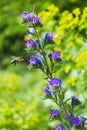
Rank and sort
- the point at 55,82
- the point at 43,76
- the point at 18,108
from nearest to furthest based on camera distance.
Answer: the point at 55,82, the point at 18,108, the point at 43,76

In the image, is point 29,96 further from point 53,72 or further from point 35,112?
point 53,72

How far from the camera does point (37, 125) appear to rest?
4.28 meters

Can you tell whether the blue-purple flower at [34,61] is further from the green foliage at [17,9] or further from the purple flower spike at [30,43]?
the green foliage at [17,9]

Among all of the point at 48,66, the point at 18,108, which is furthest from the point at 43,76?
the point at 48,66

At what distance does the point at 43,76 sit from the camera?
459 centimetres

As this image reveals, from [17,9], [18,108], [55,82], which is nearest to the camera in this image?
[55,82]

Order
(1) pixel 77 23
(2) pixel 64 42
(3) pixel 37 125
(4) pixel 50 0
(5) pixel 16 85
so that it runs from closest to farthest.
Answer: (1) pixel 77 23 < (2) pixel 64 42 < (3) pixel 37 125 < (5) pixel 16 85 < (4) pixel 50 0

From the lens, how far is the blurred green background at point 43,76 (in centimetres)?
352

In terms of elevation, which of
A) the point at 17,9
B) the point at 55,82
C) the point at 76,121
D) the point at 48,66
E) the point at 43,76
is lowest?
the point at 76,121

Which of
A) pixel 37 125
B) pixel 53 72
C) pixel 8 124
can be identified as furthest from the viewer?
pixel 37 125

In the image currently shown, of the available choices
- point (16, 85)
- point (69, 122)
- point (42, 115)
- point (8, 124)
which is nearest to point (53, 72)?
point (69, 122)

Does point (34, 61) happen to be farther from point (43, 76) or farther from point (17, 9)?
point (17, 9)

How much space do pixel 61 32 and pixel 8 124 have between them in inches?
36.1

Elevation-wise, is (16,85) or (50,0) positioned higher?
(50,0)
